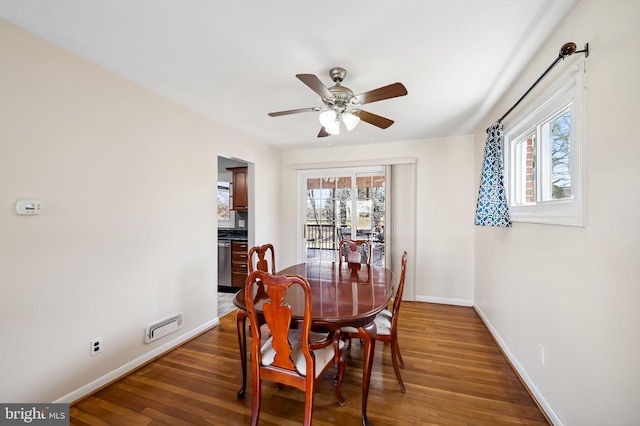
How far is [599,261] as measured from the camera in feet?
4.25

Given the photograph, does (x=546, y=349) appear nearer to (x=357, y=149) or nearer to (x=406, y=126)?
(x=406, y=126)

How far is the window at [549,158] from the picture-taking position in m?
1.50

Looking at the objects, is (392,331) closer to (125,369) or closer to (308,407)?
(308,407)

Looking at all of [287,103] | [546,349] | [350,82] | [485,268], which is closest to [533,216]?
[546,349]

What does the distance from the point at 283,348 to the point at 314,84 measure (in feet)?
5.26

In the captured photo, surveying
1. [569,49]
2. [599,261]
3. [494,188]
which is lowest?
[599,261]

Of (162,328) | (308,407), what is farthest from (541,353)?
(162,328)

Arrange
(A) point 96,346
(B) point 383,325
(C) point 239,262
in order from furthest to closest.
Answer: (C) point 239,262, (B) point 383,325, (A) point 96,346

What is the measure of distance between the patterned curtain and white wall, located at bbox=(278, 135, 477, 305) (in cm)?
128

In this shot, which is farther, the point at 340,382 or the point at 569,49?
the point at 340,382

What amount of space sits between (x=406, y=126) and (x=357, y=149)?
1064 millimetres

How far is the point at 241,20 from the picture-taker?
157cm

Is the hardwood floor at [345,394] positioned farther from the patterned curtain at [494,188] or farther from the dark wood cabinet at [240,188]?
the dark wood cabinet at [240,188]

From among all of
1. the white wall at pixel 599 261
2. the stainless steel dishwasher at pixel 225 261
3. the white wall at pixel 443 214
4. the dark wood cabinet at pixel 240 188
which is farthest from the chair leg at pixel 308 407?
the dark wood cabinet at pixel 240 188
